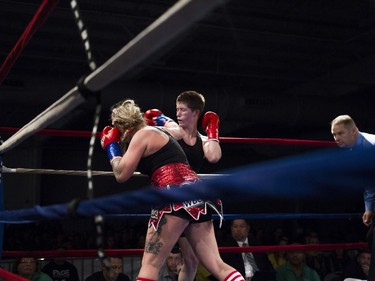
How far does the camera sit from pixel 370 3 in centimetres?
568

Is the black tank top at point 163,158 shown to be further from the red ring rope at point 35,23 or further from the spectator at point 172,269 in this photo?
the spectator at point 172,269

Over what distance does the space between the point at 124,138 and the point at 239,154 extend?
10.9m

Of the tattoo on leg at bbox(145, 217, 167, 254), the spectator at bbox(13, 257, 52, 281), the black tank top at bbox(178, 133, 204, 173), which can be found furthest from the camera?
the spectator at bbox(13, 257, 52, 281)

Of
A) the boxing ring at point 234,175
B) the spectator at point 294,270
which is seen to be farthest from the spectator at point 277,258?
the boxing ring at point 234,175

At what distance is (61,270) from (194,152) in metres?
2.47

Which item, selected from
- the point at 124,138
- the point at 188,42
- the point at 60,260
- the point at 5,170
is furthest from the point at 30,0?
the point at 124,138

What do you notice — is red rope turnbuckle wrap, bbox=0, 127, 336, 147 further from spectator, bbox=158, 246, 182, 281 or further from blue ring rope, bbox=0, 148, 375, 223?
blue ring rope, bbox=0, 148, 375, 223

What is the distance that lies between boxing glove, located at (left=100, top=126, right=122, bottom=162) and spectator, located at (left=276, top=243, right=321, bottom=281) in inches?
95.0

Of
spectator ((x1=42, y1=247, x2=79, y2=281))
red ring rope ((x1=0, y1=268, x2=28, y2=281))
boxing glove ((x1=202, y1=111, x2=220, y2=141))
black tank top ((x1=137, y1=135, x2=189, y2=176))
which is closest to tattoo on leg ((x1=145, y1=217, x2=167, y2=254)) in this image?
black tank top ((x1=137, y1=135, x2=189, y2=176))

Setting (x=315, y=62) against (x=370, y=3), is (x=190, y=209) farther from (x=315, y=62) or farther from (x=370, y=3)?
(x=315, y=62)

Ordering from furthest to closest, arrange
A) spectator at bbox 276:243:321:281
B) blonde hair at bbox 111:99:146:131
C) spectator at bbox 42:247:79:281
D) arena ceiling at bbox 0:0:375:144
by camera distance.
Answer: arena ceiling at bbox 0:0:375:144 < spectator at bbox 42:247:79:281 < spectator at bbox 276:243:321:281 < blonde hair at bbox 111:99:146:131

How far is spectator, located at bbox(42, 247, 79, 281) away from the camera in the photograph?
4.18 metres

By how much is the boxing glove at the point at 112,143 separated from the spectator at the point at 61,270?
2483mm

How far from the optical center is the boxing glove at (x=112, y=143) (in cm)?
192
